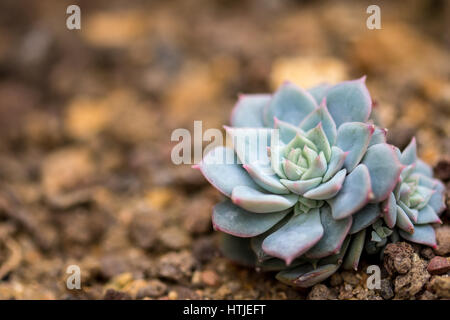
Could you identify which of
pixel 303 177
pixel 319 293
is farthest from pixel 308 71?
pixel 319 293

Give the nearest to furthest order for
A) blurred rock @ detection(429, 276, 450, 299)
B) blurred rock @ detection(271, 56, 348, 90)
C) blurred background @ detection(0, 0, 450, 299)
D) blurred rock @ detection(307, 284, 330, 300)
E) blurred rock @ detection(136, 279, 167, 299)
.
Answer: blurred rock @ detection(429, 276, 450, 299)
blurred rock @ detection(307, 284, 330, 300)
blurred rock @ detection(136, 279, 167, 299)
blurred background @ detection(0, 0, 450, 299)
blurred rock @ detection(271, 56, 348, 90)

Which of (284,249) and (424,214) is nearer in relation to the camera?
(284,249)

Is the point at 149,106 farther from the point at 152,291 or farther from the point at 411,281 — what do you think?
the point at 411,281

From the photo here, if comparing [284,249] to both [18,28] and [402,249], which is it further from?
[18,28]

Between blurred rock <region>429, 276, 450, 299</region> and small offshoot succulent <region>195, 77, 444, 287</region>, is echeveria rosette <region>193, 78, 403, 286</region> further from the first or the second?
blurred rock <region>429, 276, 450, 299</region>

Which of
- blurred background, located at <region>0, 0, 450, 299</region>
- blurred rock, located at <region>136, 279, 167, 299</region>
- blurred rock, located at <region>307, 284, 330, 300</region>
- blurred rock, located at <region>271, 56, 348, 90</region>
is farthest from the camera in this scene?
blurred rock, located at <region>271, 56, 348, 90</region>

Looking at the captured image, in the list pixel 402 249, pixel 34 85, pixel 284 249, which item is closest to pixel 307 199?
pixel 284 249

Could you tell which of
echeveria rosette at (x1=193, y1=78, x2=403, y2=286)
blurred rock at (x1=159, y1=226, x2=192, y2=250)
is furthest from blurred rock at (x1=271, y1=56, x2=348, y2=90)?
blurred rock at (x1=159, y1=226, x2=192, y2=250)
